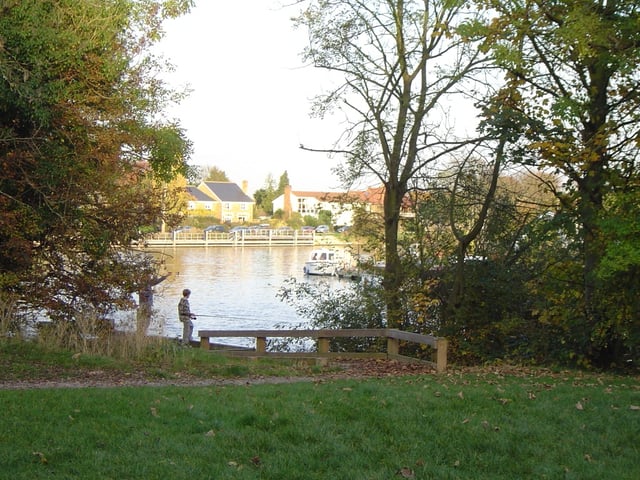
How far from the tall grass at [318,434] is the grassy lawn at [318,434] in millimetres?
11

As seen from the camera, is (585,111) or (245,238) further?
(245,238)

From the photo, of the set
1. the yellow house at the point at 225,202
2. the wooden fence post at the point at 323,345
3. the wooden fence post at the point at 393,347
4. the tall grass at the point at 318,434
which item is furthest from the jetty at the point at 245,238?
the tall grass at the point at 318,434

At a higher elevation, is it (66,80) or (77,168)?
(66,80)

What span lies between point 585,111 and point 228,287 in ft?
99.1

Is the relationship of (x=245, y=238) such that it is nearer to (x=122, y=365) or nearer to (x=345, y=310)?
(x=345, y=310)

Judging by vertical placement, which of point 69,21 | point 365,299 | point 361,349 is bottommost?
point 361,349

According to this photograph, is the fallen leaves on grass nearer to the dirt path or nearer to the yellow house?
the dirt path

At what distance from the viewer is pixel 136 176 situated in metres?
19.0

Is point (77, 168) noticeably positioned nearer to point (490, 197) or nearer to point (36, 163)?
point (36, 163)

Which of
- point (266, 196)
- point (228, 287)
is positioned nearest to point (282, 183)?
point (266, 196)

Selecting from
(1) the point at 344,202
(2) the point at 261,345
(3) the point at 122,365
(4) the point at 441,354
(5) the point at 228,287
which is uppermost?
(1) the point at 344,202

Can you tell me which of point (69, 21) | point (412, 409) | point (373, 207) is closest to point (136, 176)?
point (69, 21)

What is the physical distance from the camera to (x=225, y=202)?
104625 millimetres

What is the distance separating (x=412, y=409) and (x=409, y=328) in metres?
11.3
